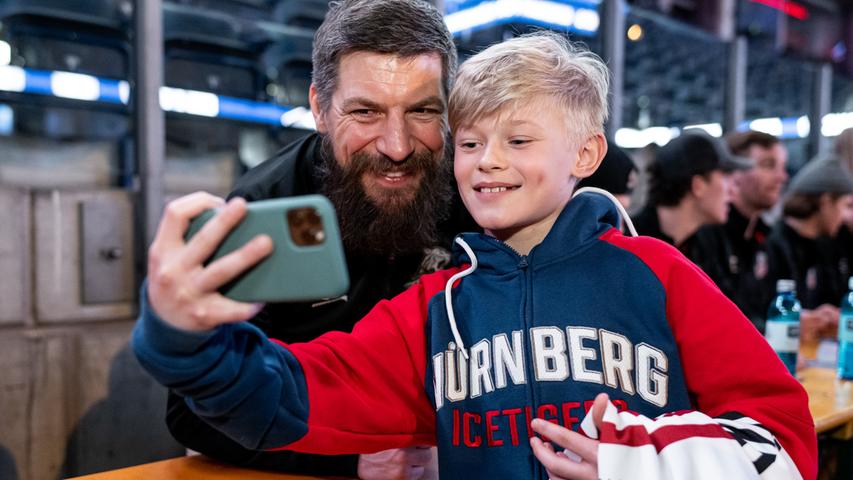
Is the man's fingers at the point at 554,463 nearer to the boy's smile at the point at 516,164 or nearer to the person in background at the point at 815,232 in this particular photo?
the boy's smile at the point at 516,164

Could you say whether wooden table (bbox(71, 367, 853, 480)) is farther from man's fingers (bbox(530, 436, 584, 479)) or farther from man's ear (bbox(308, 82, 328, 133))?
man's ear (bbox(308, 82, 328, 133))

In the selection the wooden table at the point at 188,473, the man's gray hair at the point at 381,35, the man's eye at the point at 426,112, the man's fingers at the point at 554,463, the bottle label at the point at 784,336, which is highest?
the man's gray hair at the point at 381,35

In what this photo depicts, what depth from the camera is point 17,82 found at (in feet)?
9.19

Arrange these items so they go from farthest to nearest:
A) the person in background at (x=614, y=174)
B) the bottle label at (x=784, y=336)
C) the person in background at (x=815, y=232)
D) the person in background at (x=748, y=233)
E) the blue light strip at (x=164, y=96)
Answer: the person in background at (x=815, y=232)
the person in background at (x=748, y=233)
the blue light strip at (x=164, y=96)
the bottle label at (x=784, y=336)
the person in background at (x=614, y=174)

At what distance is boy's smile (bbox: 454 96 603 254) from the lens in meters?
1.08

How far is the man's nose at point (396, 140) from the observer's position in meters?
1.41

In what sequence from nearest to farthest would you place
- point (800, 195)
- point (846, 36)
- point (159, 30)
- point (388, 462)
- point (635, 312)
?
point (635, 312), point (388, 462), point (159, 30), point (800, 195), point (846, 36)

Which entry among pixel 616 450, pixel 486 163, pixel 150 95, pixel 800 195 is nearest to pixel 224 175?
pixel 150 95

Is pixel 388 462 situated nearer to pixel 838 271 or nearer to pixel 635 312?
pixel 635 312

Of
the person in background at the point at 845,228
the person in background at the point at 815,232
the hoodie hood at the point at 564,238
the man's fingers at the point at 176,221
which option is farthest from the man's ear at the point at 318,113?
the person in background at the point at 845,228

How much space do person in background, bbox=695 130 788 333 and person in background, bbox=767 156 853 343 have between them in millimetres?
255

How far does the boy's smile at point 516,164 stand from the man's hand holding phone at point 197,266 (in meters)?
0.49

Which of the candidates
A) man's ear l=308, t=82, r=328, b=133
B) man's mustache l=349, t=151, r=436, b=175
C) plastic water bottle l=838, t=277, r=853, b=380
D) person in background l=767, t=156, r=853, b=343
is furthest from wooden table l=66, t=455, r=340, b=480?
person in background l=767, t=156, r=853, b=343

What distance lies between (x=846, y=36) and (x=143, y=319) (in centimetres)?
701
